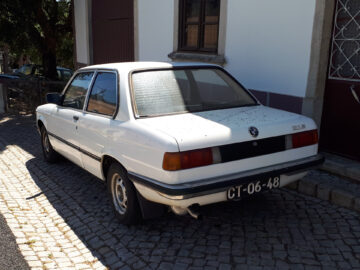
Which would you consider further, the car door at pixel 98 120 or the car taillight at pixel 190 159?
the car door at pixel 98 120

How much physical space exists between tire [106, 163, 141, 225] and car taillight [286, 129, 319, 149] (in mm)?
1633

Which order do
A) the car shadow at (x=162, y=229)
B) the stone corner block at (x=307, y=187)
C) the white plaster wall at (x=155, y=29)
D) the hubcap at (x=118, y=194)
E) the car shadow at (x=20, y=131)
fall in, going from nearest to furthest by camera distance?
1. the car shadow at (x=162, y=229)
2. the hubcap at (x=118, y=194)
3. the stone corner block at (x=307, y=187)
4. the car shadow at (x=20, y=131)
5. the white plaster wall at (x=155, y=29)

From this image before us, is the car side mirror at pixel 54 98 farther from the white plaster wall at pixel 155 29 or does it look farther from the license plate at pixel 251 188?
the white plaster wall at pixel 155 29

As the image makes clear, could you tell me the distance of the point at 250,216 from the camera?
428cm

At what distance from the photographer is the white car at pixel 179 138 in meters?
3.30

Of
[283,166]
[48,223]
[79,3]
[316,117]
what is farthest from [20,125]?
[283,166]

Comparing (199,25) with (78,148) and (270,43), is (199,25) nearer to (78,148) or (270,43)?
(270,43)

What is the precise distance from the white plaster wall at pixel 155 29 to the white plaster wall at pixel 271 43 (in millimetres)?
2148

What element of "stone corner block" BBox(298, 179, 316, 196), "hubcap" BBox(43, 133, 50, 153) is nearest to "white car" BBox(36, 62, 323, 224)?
"stone corner block" BBox(298, 179, 316, 196)

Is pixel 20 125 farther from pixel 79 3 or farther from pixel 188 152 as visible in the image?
pixel 188 152

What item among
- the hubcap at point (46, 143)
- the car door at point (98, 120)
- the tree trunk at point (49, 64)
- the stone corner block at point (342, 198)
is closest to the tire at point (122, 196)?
the car door at point (98, 120)

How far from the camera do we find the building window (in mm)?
8055

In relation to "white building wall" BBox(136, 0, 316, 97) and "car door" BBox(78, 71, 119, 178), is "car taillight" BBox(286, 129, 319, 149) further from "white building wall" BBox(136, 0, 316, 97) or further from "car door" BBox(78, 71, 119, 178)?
"white building wall" BBox(136, 0, 316, 97)

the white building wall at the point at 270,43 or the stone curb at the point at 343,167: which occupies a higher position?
the white building wall at the point at 270,43
